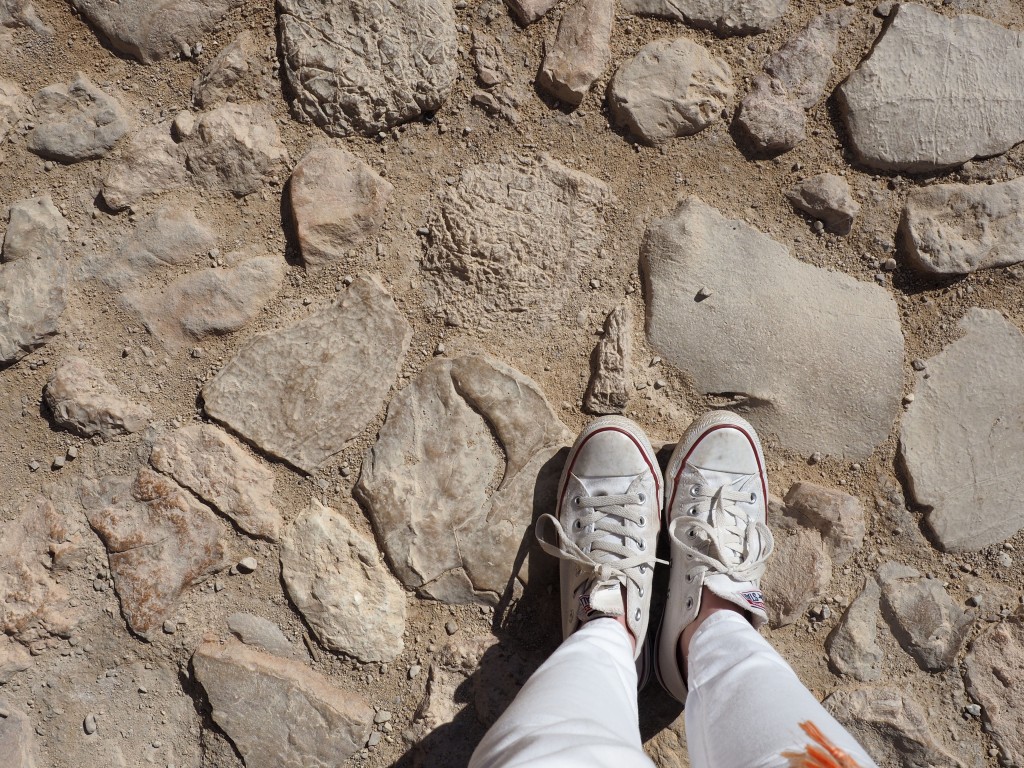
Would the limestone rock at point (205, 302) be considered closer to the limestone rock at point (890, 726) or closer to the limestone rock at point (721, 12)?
the limestone rock at point (721, 12)

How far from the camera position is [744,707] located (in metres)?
1.26

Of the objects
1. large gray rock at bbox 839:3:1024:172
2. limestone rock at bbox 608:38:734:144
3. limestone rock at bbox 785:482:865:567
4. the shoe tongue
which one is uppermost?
large gray rock at bbox 839:3:1024:172

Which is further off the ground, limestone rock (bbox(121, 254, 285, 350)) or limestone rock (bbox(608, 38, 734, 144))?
limestone rock (bbox(608, 38, 734, 144))

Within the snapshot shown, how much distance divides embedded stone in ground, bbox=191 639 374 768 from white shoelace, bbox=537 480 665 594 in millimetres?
627

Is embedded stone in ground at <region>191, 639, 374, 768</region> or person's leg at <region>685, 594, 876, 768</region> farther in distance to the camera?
embedded stone in ground at <region>191, 639, 374, 768</region>

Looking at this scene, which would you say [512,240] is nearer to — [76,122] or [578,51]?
[578,51]

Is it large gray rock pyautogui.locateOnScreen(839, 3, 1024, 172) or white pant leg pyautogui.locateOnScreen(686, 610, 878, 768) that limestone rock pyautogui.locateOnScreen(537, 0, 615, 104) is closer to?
large gray rock pyautogui.locateOnScreen(839, 3, 1024, 172)

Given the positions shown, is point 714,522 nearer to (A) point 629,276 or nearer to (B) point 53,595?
(A) point 629,276

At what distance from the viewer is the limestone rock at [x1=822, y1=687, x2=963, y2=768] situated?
162cm

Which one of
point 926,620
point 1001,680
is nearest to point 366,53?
point 926,620

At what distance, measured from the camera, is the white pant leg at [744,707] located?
1158 millimetres

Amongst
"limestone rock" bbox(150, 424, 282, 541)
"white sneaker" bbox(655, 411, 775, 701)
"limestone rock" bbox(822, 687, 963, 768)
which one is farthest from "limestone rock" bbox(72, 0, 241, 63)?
"limestone rock" bbox(822, 687, 963, 768)

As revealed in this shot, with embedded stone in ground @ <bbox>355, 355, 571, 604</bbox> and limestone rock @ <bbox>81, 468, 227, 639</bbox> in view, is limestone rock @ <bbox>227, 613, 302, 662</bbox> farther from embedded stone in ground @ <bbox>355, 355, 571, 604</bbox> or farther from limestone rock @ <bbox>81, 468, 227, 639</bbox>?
embedded stone in ground @ <bbox>355, 355, 571, 604</bbox>

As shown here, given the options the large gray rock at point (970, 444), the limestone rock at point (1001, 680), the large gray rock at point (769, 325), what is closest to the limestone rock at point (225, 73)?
the large gray rock at point (769, 325)
